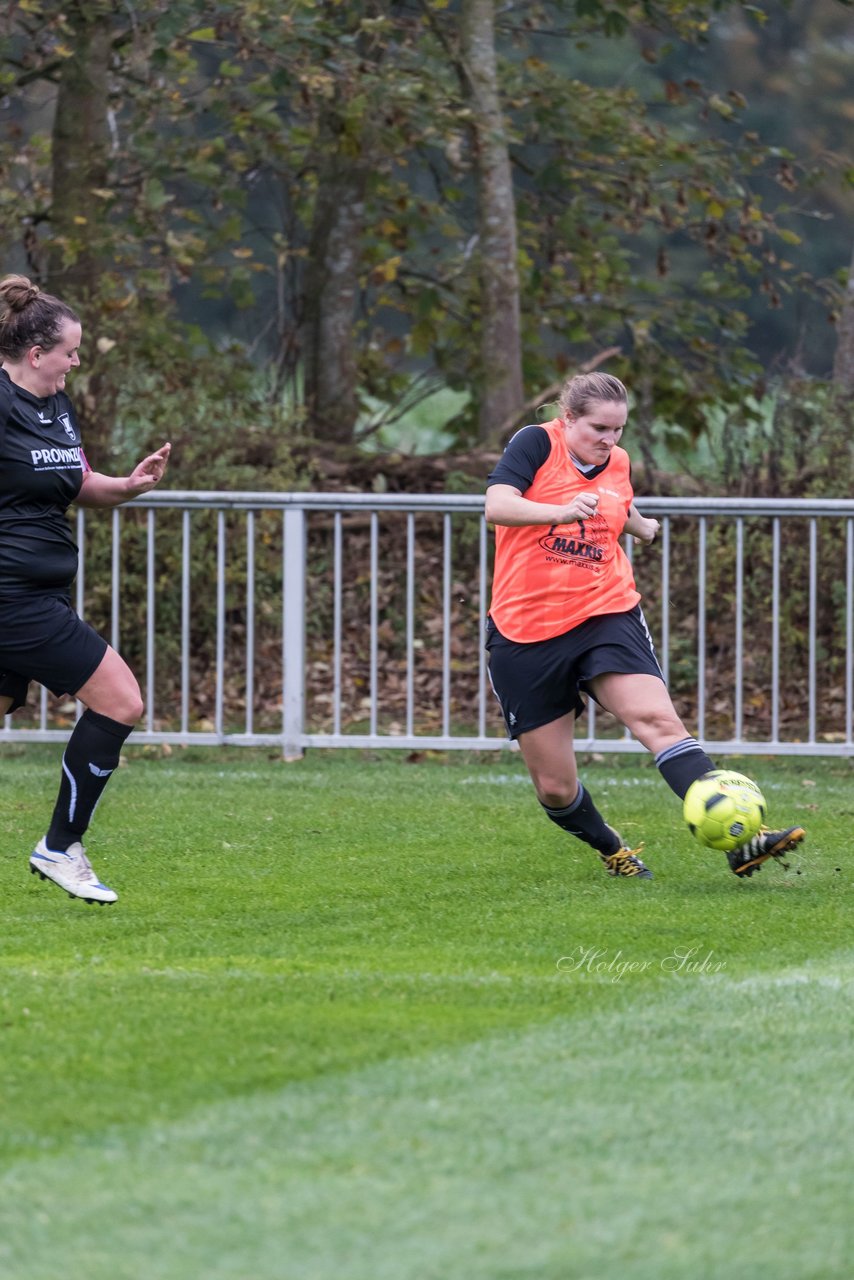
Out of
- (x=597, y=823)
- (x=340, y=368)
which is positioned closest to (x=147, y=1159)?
(x=597, y=823)

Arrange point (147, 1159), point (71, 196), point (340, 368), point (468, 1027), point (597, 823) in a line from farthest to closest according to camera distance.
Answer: point (340, 368) < point (71, 196) < point (597, 823) < point (468, 1027) < point (147, 1159)

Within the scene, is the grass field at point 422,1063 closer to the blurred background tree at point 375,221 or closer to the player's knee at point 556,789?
the player's knee at point 556,789

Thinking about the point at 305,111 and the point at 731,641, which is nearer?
the point at 731,641

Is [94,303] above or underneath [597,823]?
above

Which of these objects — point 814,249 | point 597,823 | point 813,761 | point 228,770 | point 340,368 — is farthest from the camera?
point 814,249

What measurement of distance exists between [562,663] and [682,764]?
55 cm

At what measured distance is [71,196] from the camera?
12422 millimetres

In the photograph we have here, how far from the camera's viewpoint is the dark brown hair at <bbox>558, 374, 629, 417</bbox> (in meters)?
5.89

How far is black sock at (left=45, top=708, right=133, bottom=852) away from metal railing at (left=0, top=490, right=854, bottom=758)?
331 cm

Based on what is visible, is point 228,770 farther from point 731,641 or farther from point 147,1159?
point 147,1159

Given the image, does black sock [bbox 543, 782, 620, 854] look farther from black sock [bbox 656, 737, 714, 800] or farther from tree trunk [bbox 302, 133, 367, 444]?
tree trunk [bbox 302, 133, 367, 444]

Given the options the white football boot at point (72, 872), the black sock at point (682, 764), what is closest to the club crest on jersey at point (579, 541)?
the black sock at point (682, 764)

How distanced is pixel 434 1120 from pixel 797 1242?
Answer: 0.82 m

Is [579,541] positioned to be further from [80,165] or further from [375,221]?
[375,221]
